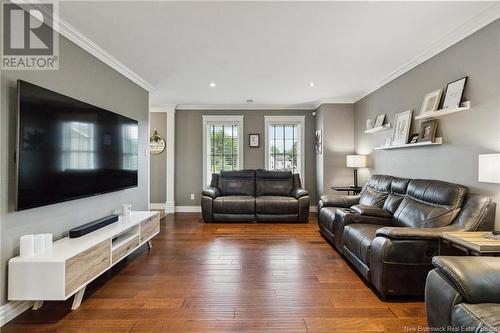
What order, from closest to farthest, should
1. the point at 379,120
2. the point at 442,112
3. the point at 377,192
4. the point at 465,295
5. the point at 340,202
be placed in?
1. the point at 465,295
2. the point at 442,112
3. the point at 377,192
4. the point at 340,202
5. the point at 379,120

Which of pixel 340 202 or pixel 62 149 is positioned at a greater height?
pixel 62 149

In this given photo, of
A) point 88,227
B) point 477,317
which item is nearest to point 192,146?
point 88,227

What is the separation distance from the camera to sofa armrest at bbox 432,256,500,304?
1398 mm

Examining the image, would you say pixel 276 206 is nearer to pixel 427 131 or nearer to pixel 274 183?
pixel 274 183

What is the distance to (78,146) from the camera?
2.53 m

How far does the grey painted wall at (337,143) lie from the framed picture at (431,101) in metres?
2.46

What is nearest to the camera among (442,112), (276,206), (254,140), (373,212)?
(442,112)

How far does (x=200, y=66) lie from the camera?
3.62m

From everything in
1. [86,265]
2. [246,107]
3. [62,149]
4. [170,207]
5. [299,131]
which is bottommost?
[170,207]

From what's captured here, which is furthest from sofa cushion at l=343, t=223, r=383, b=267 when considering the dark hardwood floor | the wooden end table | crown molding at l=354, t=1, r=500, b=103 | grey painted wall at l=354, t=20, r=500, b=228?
crown molding at l=354, t=1, r=500, b=103

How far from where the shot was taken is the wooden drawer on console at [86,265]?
1988 mm

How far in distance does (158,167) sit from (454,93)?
5866 mm

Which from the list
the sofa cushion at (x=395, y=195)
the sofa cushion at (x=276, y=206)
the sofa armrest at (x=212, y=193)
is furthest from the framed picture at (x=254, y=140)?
the sofa cushion at (x=395, y=195)

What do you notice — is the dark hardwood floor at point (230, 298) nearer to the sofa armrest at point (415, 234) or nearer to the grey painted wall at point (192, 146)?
the sofa armrest at point (415, 234)
